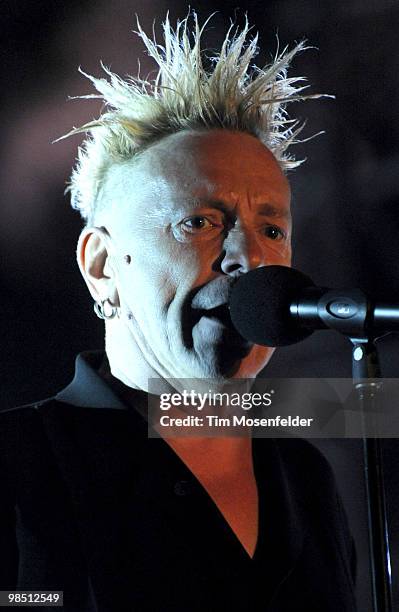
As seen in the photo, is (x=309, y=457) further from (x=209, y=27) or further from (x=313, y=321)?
(x=209, y=27)

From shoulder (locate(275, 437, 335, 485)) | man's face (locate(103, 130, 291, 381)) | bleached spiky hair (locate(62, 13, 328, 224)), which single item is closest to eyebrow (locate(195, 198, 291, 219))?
man's face (locate(103, 130, 291, 381))

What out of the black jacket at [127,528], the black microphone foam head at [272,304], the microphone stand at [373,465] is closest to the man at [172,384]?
the black jacket at [127,528]

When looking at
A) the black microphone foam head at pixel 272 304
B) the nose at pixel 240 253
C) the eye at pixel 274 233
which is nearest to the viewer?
the black microphone foam head at pixel 272 304

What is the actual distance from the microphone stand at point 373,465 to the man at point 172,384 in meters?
0.39

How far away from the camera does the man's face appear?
1.57 meters

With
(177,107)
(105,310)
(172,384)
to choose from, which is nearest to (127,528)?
(172,384)

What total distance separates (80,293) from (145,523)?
19.5 inches

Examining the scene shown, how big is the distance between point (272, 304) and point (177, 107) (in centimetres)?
64

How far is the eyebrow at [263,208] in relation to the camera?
5.37ft

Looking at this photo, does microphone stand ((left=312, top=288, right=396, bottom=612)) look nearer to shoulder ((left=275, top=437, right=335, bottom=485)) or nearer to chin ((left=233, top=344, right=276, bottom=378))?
chin ((left=233, top=344, right=276, bottom=378))

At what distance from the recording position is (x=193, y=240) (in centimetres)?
162

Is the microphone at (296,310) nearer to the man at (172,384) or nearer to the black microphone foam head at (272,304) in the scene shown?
the black microphone foam head at (272,304)

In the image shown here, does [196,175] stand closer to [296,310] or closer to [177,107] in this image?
[177,107]

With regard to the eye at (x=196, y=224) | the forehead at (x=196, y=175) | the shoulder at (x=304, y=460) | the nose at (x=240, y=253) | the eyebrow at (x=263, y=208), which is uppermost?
the forehead at (x=196, y=175)
